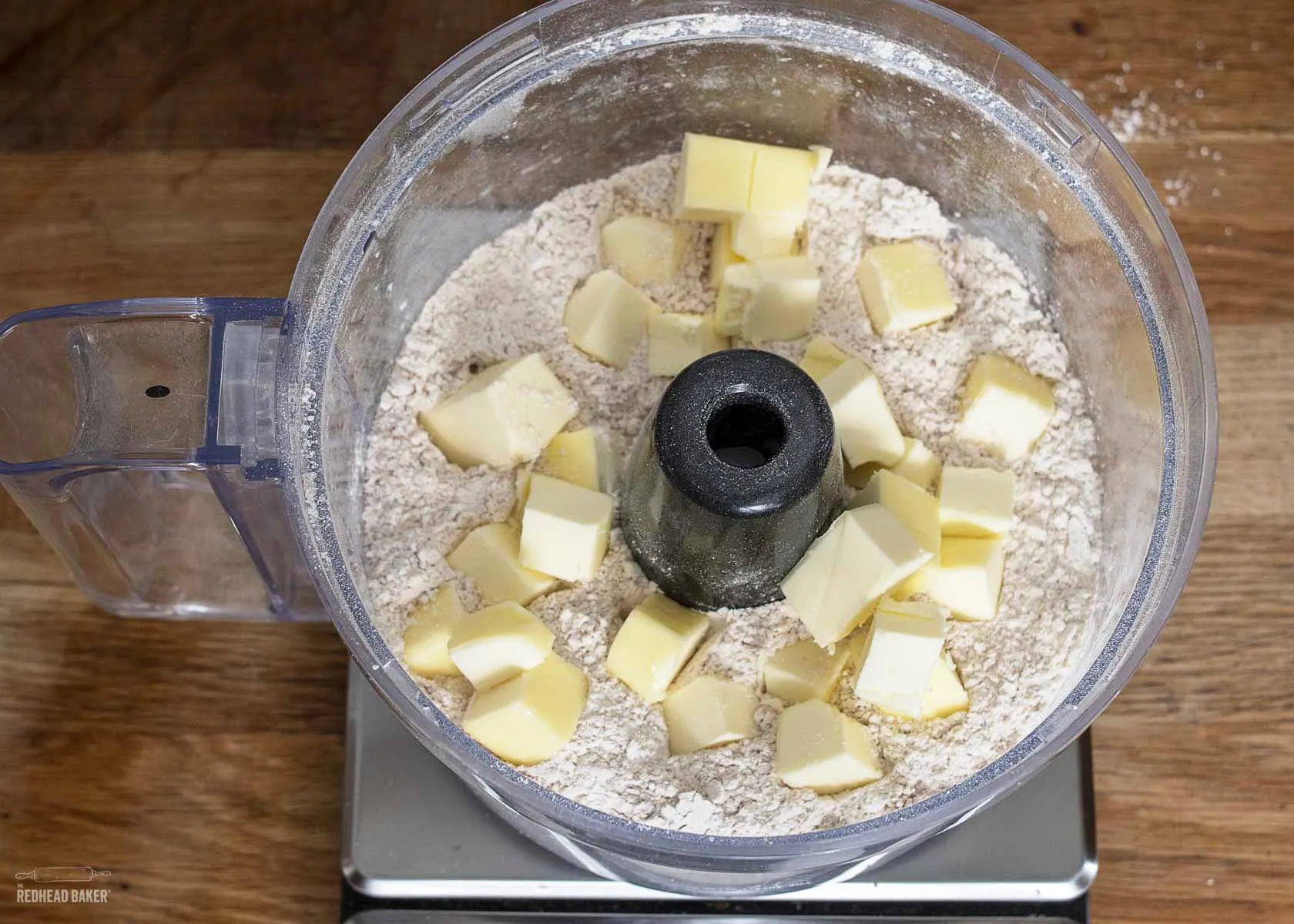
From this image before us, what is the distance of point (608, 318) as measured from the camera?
81 cm

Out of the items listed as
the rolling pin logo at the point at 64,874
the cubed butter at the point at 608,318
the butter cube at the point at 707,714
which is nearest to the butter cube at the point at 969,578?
the butter cube at the point at 707,714

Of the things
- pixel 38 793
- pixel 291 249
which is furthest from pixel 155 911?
pixel 291 249

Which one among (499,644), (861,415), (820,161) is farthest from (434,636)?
(820,161)

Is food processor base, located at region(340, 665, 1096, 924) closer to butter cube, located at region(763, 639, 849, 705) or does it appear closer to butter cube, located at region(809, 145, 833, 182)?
butter cube, located at region(763, 639, 849, 705)

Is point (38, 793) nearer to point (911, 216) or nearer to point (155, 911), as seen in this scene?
point (155, 911)

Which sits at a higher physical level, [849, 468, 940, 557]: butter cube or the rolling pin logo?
[849, 468, 940, 557]: butter cube

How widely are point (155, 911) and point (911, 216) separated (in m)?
0.65

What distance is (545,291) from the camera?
2.77 feet

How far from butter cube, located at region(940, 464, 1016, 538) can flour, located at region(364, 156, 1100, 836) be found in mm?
24


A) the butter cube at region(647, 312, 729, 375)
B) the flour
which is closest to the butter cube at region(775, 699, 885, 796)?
the flour

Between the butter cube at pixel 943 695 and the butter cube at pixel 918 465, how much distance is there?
4.2 inches

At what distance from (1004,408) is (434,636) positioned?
350mm

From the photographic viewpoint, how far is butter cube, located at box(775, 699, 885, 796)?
703mm

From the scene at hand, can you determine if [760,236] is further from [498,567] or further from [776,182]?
[498,567]
